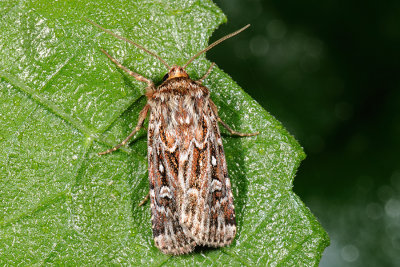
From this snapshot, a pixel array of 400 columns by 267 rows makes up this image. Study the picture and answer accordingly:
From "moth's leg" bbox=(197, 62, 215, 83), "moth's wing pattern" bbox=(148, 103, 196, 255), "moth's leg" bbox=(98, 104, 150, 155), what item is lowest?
"moth's wing pattern" bbox=(148, 103, 196, 255)

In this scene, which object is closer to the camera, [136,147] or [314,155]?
[136,147]

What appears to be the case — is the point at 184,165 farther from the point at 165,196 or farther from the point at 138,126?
the point at 138,126

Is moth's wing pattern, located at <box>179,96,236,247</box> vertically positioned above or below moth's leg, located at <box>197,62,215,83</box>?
below

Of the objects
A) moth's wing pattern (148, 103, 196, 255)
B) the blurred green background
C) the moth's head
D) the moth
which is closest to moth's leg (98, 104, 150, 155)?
the moth

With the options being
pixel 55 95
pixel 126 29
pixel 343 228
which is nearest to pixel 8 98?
pixel 55 95

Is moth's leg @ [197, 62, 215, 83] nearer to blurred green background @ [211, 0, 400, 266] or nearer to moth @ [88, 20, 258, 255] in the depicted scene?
moth @ [88, 20, 258, 255]

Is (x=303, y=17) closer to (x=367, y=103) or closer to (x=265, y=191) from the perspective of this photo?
(x=367, y=103)

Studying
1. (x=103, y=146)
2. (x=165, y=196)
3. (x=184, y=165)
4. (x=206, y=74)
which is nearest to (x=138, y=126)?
(x=103, y=146)

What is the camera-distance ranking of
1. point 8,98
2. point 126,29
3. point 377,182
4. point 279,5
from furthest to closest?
point 279,5, point 377,182, point 126,29, point 8,98
